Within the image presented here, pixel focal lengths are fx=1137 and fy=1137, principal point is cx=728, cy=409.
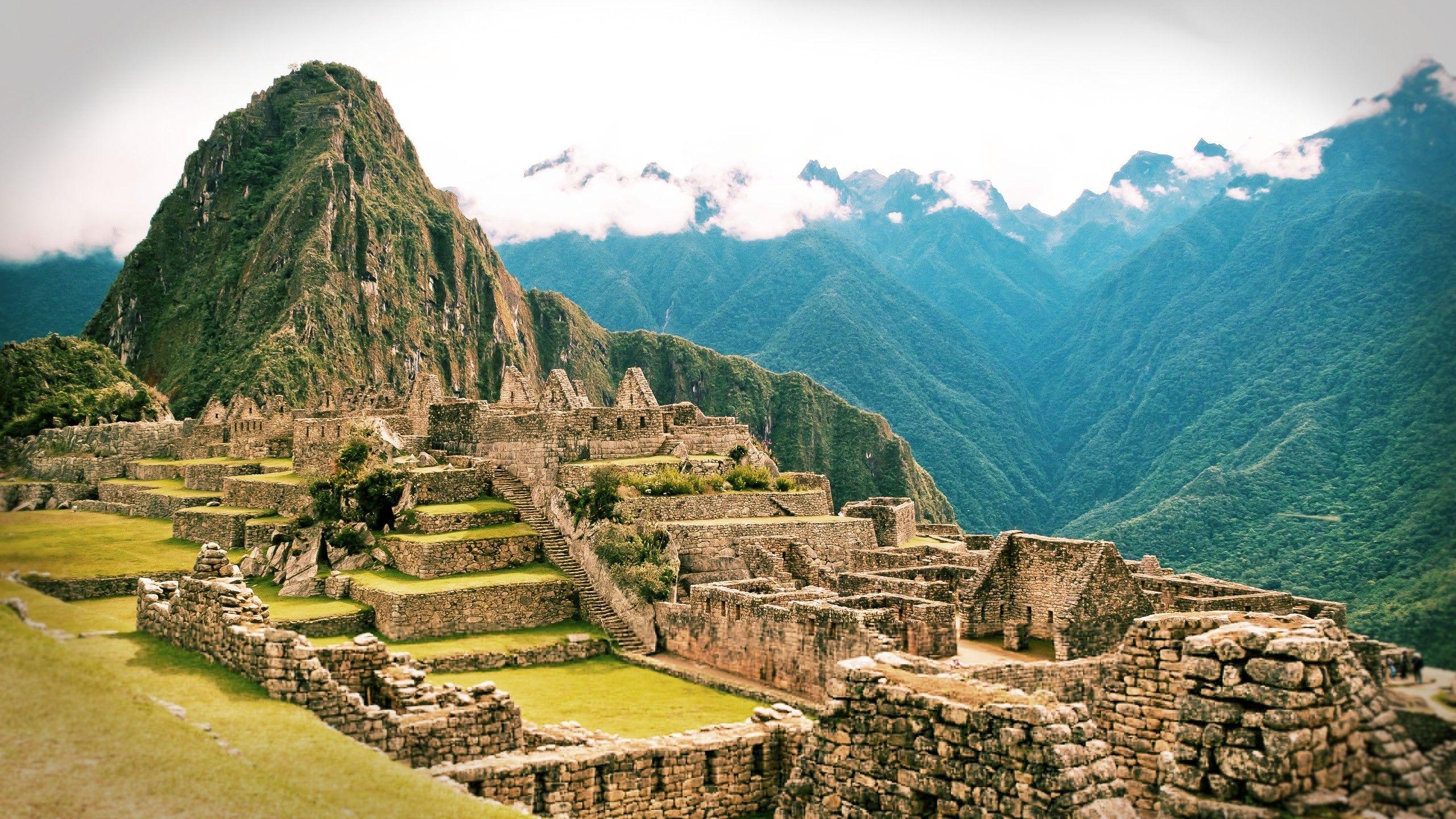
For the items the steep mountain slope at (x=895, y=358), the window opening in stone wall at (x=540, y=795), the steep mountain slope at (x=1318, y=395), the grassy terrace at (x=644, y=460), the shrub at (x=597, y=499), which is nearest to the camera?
the steep mountain slope at (x=1318, y=395)

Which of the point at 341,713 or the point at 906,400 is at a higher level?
the point at 906,400

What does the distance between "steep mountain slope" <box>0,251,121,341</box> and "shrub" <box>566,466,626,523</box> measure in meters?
12.9

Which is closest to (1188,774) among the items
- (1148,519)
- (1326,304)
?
(1326,304)

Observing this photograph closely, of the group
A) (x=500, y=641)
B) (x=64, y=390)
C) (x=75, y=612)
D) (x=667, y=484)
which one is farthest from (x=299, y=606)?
(x=64, y=390)

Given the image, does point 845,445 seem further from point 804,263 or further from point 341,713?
point 341,713

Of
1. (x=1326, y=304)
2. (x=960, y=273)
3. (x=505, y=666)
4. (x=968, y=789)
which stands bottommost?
(x=505, y=666)

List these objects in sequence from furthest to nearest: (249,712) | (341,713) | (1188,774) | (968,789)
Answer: (341,713) < (249,712) < (968,789) < (1188,774)

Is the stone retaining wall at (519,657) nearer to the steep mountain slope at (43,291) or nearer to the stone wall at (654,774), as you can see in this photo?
the stone wall at (654,774)

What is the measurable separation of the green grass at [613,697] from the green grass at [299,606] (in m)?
3.91

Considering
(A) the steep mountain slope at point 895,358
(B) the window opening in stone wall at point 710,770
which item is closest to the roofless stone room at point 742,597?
(B) the window opening in stone wall at point 710,770

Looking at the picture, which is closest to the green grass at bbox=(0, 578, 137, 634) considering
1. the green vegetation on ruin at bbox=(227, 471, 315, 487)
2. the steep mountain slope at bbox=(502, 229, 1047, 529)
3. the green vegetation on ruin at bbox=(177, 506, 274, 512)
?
the green vegetation on ruin at bbox=(177, 506, 274, 512)

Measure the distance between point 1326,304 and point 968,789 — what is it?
29.7 m

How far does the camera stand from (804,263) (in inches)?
7407

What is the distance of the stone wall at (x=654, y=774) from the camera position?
12.1m
